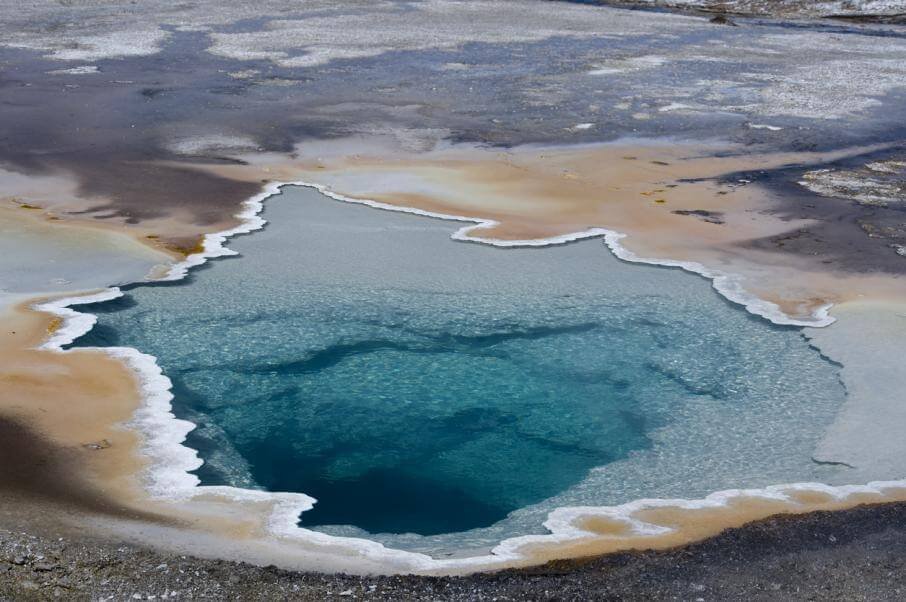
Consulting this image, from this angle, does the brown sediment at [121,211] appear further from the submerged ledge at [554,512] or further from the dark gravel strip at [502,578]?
the dark gravel strip at [502,578]

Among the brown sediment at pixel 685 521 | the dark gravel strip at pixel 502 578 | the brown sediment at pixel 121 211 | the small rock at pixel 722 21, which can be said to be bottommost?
the brown sediment at pixel 685 521

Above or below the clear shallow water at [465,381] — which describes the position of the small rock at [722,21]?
above

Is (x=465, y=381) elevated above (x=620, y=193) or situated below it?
below

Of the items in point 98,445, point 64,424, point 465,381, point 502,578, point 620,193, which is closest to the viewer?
point 502,578

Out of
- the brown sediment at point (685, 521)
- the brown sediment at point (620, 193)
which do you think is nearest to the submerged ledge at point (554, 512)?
the brown sediment at point (685, 521)

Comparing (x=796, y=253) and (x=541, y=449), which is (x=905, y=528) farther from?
(x=796, y=253)

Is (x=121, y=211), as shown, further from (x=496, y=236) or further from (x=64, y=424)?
(x=64, y=424)

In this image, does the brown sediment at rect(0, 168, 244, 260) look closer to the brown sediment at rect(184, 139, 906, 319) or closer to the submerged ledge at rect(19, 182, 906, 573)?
the brown sediment at rect(184, 139, 906, 319)

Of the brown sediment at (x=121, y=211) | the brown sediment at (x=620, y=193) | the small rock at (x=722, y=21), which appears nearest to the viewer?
the brown sediment at (x=620, y=193)

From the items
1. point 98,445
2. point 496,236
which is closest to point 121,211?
point 496,236
